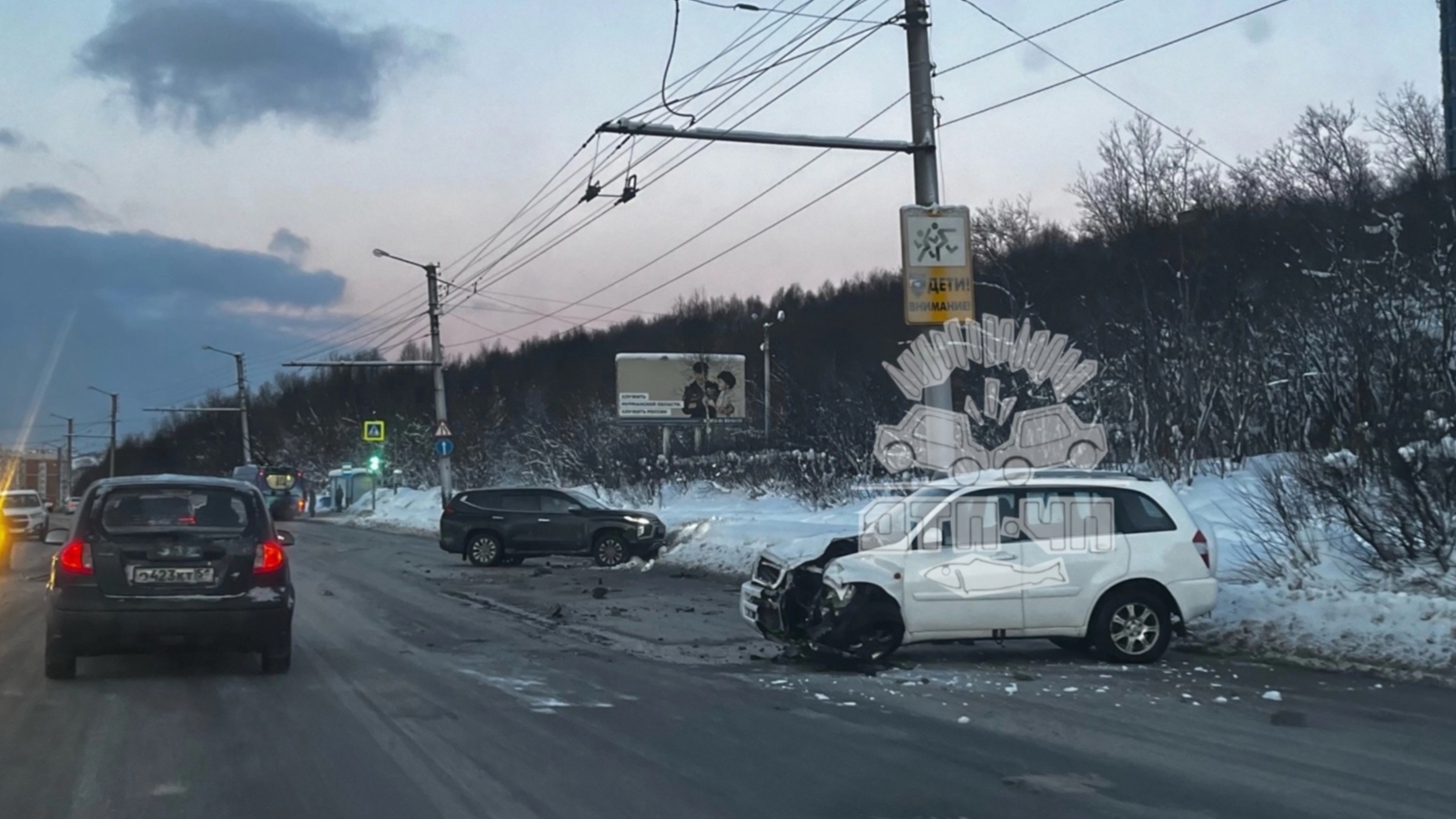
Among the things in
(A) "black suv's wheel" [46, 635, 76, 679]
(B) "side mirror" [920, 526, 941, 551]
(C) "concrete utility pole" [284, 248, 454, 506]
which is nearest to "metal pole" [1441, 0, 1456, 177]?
(B) "side mirror" [920, 526, 941, 551]

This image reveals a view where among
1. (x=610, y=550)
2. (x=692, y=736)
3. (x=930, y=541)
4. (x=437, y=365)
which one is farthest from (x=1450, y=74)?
(x=437, y=365)

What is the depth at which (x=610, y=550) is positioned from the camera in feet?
80.6

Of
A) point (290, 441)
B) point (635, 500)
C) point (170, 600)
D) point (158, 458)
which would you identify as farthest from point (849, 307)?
point (170, 600)

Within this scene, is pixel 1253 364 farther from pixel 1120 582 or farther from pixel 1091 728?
pixel 1091 728

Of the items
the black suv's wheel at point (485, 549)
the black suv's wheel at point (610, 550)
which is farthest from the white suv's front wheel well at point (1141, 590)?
the black suv's wheel at point (485, 549)

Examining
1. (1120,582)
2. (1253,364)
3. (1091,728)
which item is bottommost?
(1091,728)

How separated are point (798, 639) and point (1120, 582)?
9.20ft

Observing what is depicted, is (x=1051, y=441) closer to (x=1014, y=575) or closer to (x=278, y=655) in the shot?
(x=1014, y=575)

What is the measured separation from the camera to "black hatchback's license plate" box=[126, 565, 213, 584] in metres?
9.70

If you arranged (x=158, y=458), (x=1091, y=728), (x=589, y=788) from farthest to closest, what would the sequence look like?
(x=158, y=458) → (x=1091, y=728) → (x=589, y=788)

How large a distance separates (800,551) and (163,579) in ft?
17.0

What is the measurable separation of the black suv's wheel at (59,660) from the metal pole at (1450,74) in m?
11.9

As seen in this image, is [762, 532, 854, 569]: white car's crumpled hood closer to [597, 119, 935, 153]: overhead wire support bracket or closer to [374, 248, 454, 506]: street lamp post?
[597, 119, 935, 153]: overhead wire support bracket

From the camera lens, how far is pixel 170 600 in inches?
382
